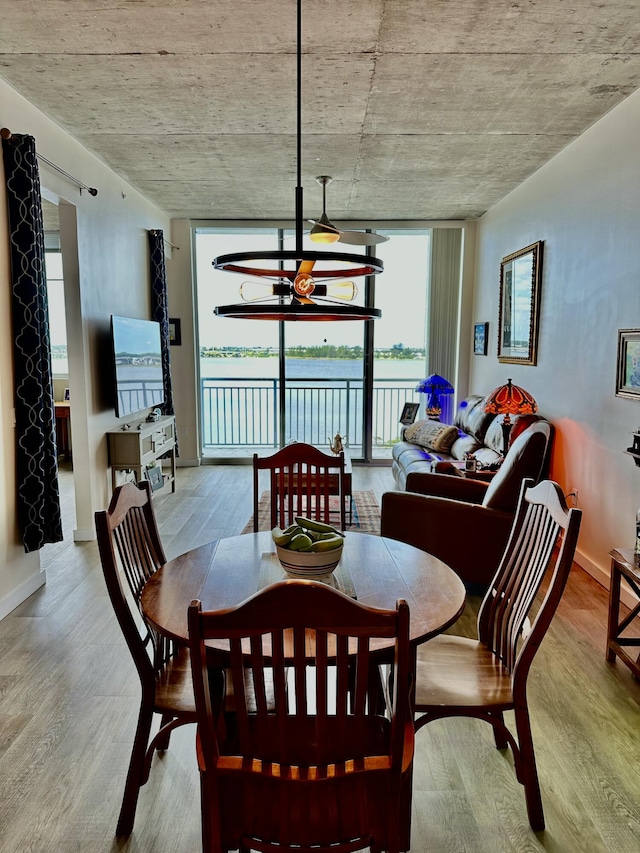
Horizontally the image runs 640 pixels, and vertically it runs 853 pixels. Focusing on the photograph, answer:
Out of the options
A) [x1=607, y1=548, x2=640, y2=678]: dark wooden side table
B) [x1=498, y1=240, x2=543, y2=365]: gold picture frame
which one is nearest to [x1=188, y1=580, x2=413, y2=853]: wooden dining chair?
[x1=607, y1=548, x2=640, y2=678]: dark wooden side table

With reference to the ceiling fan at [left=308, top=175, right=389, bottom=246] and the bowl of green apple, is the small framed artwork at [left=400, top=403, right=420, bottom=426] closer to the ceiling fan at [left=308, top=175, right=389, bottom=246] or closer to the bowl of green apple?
the ceiling fan at [left=308, top=175, right=389, bottom=246]

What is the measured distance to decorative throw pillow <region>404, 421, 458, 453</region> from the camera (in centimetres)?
550

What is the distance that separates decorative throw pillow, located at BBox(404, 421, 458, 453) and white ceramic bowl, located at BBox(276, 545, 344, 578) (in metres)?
3.90

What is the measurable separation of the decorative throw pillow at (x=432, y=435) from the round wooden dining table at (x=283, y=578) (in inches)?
137

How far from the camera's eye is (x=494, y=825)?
5.70ft

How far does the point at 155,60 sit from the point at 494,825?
11.4 ft

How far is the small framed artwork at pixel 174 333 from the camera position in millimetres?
6688

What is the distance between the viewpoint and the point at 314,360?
6.99m

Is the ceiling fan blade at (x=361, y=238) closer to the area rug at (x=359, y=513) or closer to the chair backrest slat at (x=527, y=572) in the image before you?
the area rug at (x=359, y=513)

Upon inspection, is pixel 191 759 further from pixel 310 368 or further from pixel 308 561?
pixel 310 368

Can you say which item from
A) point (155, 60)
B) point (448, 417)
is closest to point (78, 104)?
point (155, 60)

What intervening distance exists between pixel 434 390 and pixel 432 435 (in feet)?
2.73

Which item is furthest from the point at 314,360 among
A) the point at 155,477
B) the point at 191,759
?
the point at 191,759

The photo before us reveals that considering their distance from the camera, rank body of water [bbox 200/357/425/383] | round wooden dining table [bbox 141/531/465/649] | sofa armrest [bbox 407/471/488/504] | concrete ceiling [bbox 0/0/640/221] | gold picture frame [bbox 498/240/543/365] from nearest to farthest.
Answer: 1. round wooden dining table [bbox 141/531/465/649]
2. concrete ceiling [bbox 0/0/640/221]
3. sofa armrest [bbox 407/471/488/504]
4. gold picture frame [bbox 498/240/543/365]
5. body of water [bbox 200/357/425/383]
